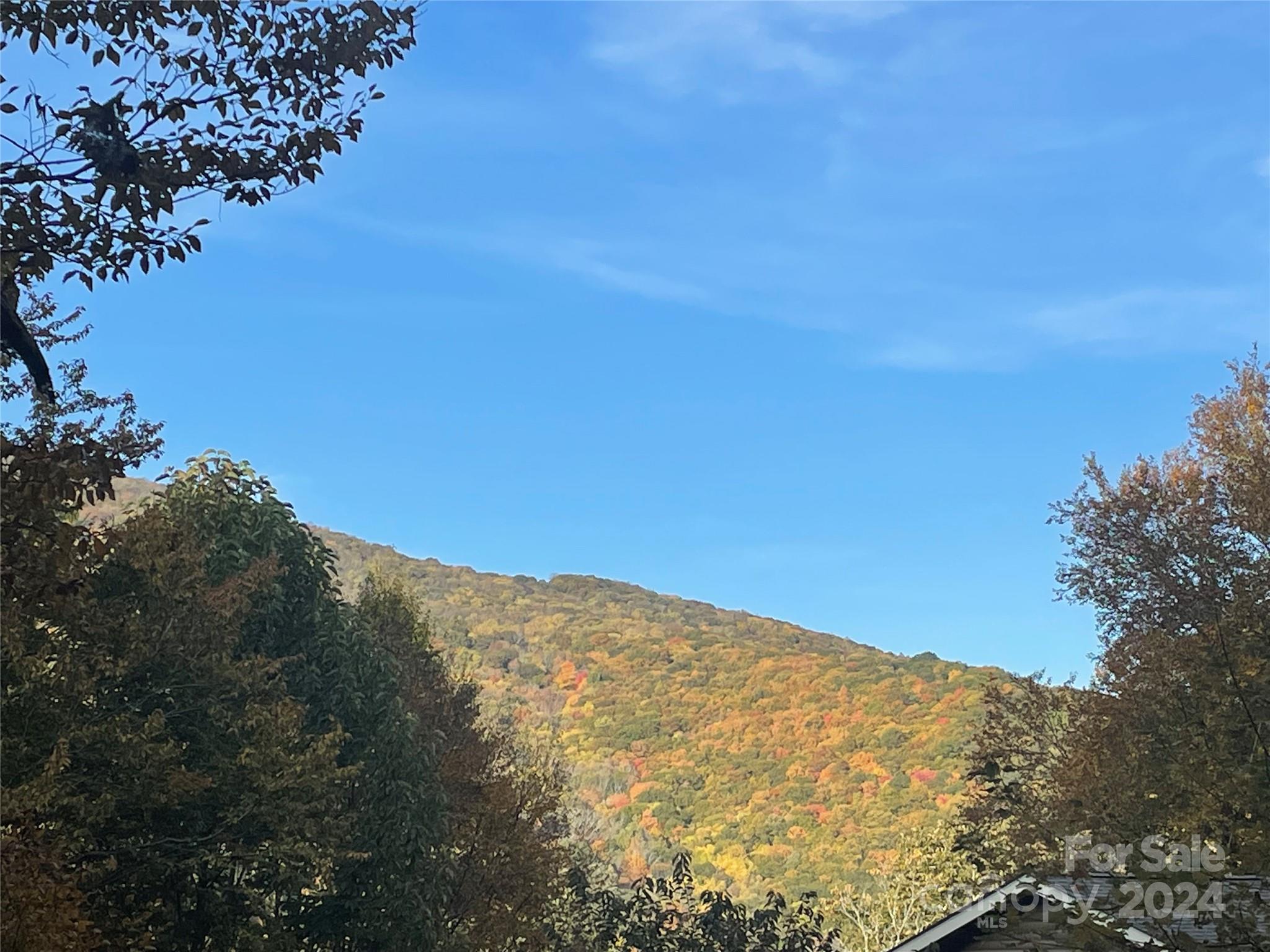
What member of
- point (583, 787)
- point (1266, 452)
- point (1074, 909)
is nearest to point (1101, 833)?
point (1266, 452)

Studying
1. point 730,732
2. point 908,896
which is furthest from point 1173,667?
point 730,732

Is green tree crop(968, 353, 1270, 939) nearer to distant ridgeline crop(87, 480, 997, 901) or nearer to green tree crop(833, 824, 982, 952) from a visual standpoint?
green tree crop(833, 824, 982, 952)

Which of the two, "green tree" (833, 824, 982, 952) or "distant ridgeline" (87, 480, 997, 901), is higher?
"distant ridgeline" (87, 480, 997, 901)

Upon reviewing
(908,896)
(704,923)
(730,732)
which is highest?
(730,732)

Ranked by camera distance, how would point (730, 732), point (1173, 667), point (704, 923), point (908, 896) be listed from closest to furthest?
point (1173, 667), point (704, 923), point (908, 896), point (730, 732)

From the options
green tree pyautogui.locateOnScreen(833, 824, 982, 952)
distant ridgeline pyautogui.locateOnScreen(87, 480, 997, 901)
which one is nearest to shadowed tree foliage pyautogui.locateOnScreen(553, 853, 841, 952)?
green tree pyautogui.locateOnScreen(833, 824, 982, 952)

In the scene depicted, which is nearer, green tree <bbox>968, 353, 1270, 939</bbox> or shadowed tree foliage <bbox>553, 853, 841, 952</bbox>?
green tree <bbox>968, 353, 1270, 939</bbox>

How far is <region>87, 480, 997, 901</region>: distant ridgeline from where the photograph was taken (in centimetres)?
5531

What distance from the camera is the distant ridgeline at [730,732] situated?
55312 millimetres

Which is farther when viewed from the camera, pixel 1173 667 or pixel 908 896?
pixel 908 896

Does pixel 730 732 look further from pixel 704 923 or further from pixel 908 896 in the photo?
pixel 704 923

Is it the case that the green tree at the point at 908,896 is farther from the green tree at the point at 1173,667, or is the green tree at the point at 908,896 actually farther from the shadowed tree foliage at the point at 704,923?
the shadowed tree foliage at the point at 704,923

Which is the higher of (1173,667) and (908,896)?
(1173,667)

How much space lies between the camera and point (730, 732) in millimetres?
75812
